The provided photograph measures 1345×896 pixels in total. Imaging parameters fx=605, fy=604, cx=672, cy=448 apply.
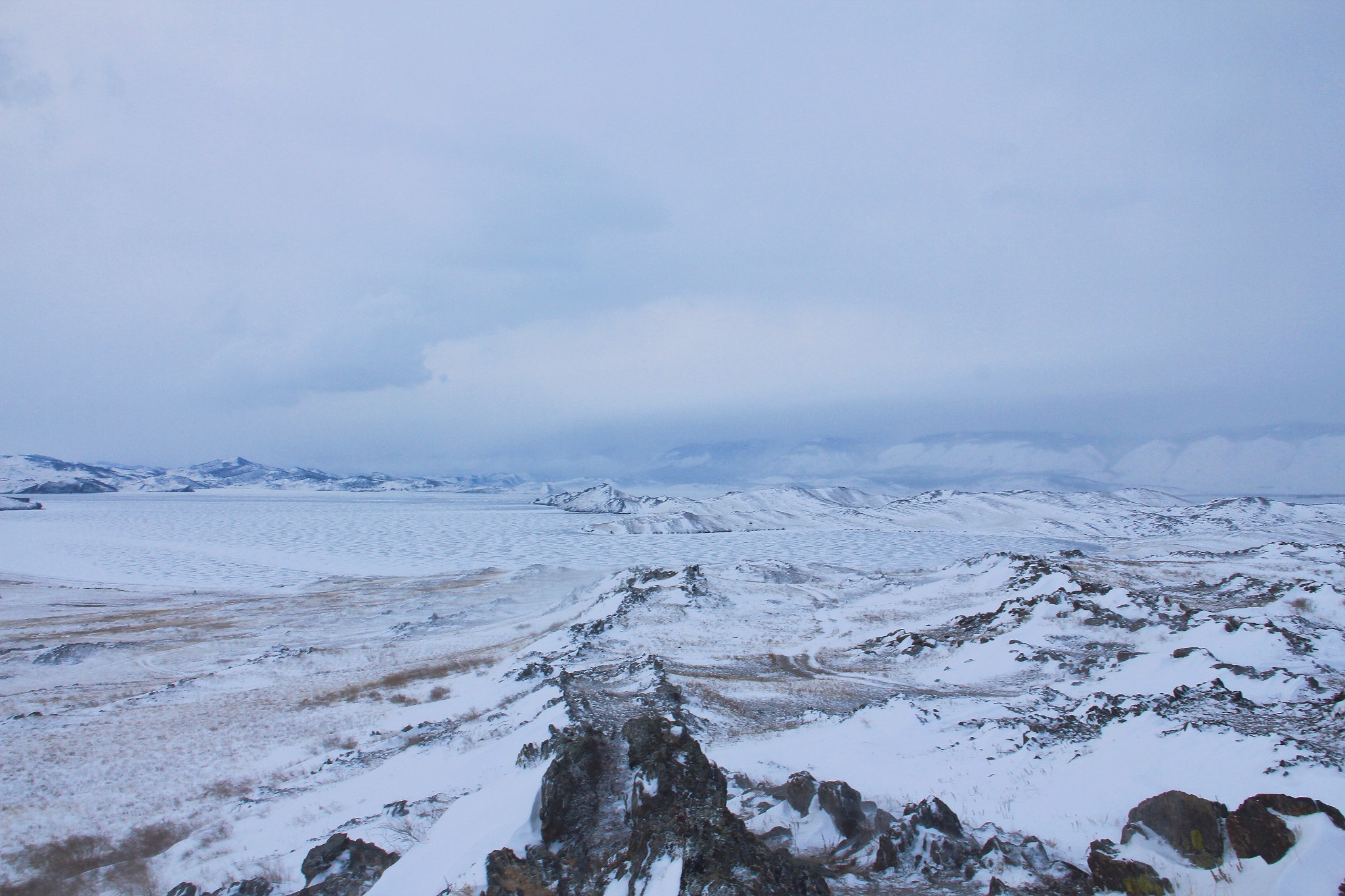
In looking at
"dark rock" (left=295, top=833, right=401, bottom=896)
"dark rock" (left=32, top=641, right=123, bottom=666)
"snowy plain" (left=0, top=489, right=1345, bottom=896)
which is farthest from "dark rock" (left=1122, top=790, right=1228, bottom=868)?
"dark rock" (left=32, top=641, right=123, bottom=666)

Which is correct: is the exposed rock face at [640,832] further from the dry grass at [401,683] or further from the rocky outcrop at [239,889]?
the dry grass at [401,683]

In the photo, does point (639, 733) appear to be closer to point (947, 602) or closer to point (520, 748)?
point (520, 748)

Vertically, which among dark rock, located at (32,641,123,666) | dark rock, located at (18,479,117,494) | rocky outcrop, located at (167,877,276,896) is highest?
dark rock, located at (18,479,117,494)

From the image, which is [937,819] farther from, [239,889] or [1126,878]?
[239,889]

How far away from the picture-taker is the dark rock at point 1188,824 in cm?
709

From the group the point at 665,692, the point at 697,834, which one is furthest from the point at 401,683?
the point at 697,834

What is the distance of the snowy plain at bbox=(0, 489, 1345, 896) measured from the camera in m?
9.91

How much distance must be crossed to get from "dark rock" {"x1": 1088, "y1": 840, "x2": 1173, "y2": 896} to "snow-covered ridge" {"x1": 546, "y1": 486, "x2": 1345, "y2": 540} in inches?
3001

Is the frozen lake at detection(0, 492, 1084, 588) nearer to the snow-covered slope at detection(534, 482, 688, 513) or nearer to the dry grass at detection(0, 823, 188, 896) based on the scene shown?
the snow-covered slope at detection(534, 482, 688, 513)

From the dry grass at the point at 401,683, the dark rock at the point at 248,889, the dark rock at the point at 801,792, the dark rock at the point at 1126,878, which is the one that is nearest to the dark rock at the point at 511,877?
the dark rock at the point at 248,889

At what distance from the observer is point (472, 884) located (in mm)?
8141

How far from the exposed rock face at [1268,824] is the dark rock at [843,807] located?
464 centimetres

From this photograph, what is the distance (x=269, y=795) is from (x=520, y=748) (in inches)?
214

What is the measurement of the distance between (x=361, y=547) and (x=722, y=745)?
199ft
